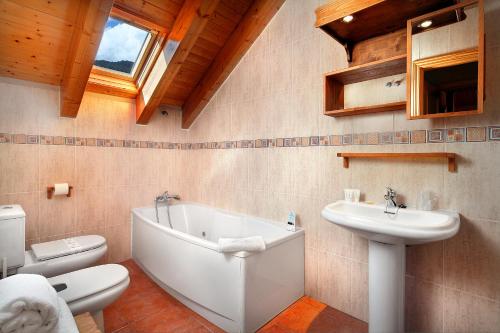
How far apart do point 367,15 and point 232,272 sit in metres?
1.90

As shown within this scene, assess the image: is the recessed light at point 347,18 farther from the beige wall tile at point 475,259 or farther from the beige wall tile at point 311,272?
the beige wall tile at point 311,272

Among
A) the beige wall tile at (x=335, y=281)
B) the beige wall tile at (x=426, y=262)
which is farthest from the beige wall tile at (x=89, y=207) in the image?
the beige wall tile at (x=426, y=262)

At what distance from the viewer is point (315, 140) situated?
2.18 m

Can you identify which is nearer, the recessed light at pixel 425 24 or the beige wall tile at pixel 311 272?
the recessed light at pixel 425 24

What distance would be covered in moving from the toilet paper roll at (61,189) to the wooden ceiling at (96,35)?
691 millimetres

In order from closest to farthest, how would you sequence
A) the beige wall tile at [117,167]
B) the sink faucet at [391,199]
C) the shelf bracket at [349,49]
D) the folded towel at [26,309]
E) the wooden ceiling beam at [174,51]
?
the folded towel at [26,309] → the sink faucet at [391,199] → the shelf bracket at [349,49] → the wooden ceiling beam at [174,51] → the beige wall tile at [117,167]

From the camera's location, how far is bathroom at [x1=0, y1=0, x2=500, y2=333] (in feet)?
5.08

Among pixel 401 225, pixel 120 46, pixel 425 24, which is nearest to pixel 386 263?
pixel 401 225

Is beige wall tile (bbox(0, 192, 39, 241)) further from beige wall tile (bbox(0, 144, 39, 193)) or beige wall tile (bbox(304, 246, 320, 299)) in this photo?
beige wall tile (bbox(304, 246, 320, 299))

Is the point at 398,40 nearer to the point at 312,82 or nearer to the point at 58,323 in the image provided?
the point at 312,82

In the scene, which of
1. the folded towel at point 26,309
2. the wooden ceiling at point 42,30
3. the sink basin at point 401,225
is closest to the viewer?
the folded towel at point 26,309

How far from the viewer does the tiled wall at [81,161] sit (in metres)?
2.32

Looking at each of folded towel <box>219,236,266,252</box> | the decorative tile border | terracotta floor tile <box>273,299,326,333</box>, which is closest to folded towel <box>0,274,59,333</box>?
folded towel <box>219,236,266,252</box>

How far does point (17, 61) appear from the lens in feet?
7.00
